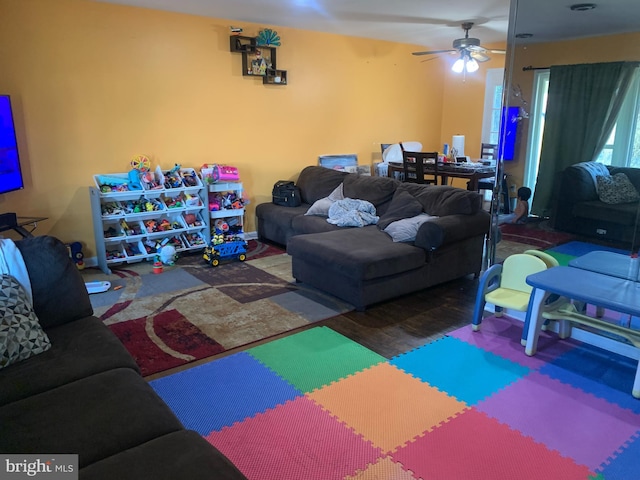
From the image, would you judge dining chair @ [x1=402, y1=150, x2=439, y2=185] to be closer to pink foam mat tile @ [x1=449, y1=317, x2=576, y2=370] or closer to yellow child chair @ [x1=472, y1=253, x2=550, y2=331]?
yellow child chair @ [x1=472, y1=253, x2=550, y2=331]

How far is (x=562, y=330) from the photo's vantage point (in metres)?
3.05

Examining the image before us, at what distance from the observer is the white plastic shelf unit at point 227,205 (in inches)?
195

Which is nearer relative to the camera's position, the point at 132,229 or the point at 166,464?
the point at 166,464

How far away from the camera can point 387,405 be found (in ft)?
7.65

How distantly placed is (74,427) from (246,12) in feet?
13.8

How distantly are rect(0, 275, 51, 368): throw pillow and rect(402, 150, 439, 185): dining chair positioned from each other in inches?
179

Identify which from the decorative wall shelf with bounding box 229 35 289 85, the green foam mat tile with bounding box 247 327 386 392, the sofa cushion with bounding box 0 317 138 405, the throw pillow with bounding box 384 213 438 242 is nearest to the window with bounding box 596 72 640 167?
the throw pillow with bounding box 384 213 438 242

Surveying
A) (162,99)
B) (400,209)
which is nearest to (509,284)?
(400,209)

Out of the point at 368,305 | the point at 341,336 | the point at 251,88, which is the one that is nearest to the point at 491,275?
the point at 368,305

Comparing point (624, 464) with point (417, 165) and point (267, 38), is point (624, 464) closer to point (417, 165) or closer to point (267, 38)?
point (417, 165)

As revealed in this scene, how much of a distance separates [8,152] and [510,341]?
4.08 m

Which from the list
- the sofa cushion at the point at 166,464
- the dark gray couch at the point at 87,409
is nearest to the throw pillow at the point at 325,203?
the dark gray couch at the point at 87,409

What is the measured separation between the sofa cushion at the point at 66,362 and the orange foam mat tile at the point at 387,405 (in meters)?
1.02

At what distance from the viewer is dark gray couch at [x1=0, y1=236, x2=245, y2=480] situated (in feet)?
4.42
